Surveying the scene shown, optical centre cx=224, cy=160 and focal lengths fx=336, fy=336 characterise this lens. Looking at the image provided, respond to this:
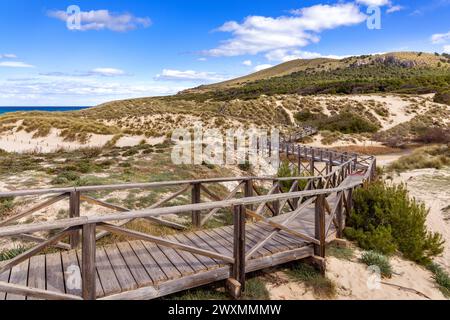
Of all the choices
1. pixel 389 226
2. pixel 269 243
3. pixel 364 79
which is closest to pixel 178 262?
pixel 269 243

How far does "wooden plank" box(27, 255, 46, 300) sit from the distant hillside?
58.1 meters

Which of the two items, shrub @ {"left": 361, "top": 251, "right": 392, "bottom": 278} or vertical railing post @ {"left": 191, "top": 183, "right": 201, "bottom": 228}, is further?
vertical railing post @ {"left": 191, "top": 183, "right": 201, "bottom": 228}

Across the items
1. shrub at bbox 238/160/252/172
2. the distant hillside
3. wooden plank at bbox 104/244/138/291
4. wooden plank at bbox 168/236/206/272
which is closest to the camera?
wooden plank at bbox 104/244/138/291

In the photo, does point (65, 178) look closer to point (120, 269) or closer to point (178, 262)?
point (120, 269)

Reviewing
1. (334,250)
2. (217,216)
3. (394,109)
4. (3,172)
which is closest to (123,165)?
(3,172)

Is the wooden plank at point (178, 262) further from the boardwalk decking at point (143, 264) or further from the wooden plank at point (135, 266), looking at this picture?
the wooden plank at point (135, 266)

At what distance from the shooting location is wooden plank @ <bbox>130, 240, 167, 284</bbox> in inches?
183

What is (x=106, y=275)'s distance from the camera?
4668mm

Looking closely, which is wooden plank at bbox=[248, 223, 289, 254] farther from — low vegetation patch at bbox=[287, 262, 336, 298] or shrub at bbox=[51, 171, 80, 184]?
shrub at bbox=[51, 171, 80, 184]

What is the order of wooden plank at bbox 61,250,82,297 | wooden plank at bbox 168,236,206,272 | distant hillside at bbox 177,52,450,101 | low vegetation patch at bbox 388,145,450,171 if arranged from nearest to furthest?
wooden plank at bbox 61,250,82,297 < wooden plank at bbox 168,236,206,272 < low vegetation patch at bbox 388,145,450,171 < distant hillside at bbox 177,52,450,101

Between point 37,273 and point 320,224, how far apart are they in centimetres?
467

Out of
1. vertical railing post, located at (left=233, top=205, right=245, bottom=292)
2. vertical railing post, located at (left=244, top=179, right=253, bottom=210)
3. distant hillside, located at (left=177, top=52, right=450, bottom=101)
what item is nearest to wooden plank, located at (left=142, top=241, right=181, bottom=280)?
vertical railing post, located at (left=233, top=205, right=245, bottom=292)

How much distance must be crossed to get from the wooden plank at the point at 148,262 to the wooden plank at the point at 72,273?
89 cm

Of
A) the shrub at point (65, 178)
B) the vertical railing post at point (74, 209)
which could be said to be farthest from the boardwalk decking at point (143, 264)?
the shrub at point (65, 178)
